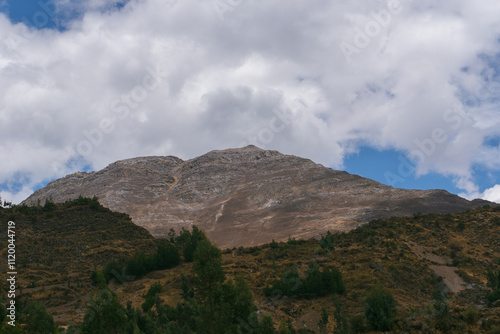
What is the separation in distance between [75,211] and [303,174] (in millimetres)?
84184

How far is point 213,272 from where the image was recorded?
26625 mm

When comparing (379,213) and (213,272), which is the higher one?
(379,213)

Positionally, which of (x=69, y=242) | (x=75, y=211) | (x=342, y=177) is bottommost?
(x=69, y=242)

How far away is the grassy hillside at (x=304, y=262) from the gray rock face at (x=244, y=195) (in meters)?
33.3

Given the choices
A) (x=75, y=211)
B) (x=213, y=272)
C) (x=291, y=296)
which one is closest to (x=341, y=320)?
(x=291, y=296)

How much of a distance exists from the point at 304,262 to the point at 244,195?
3250 inches

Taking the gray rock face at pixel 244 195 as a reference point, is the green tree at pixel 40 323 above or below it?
below

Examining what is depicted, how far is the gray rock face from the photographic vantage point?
99188 millimetres

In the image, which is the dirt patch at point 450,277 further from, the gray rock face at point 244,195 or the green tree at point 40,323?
the gray rock face at point 244,195

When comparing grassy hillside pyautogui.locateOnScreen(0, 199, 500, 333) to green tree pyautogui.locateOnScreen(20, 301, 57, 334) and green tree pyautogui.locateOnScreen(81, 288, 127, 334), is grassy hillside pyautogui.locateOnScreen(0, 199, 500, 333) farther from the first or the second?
green tree pyautogui.locateOnScreen(81, 288, 127, 334)

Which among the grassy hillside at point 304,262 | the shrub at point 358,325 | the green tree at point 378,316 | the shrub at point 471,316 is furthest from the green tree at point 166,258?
the shrub at point 471,316

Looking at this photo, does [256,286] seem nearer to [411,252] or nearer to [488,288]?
[411,252]

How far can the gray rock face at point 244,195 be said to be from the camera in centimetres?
Answer: 9919

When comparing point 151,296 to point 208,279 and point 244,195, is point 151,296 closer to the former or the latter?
point 208,279
